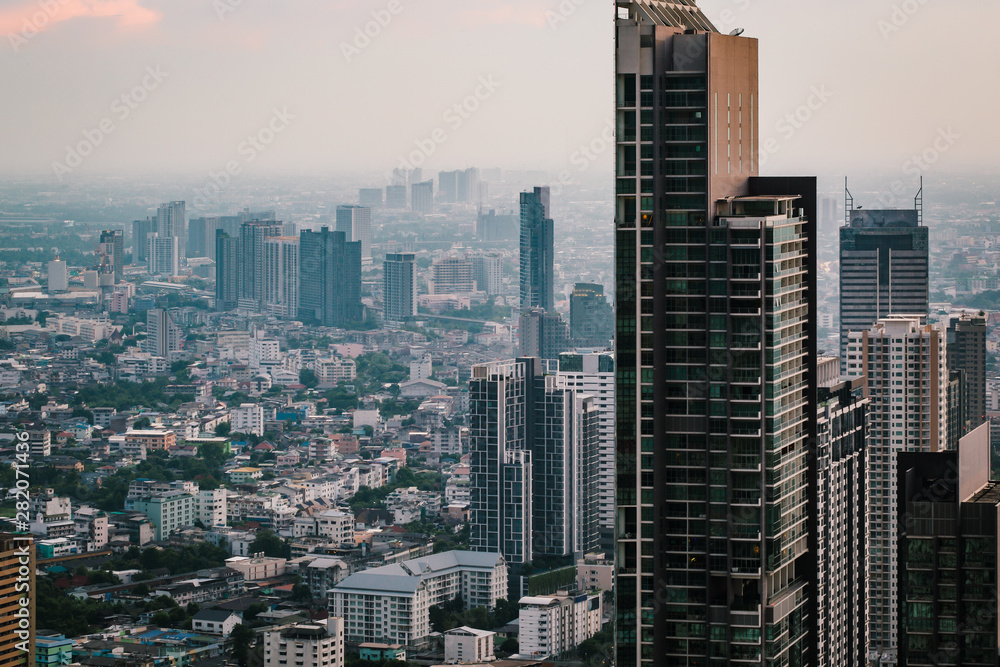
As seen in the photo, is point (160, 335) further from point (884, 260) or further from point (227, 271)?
point (884, 260)

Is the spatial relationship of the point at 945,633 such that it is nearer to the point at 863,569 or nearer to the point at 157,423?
the point at 863,569

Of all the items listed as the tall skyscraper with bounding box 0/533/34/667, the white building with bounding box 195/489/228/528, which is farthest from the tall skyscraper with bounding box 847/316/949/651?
the white building with bounding box 195/489/228/528

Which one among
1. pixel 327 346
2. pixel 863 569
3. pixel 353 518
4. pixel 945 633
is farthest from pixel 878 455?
pixel 327 346

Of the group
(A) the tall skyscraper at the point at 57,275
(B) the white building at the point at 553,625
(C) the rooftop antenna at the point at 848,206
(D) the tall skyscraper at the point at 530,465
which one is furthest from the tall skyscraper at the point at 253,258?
(B) the white building at the point at 553,625

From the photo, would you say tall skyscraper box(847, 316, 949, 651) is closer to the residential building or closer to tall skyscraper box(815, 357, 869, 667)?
tall skyscraper box(815, 357, 869, 667)

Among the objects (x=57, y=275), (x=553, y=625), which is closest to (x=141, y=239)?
(x=57, y=275)

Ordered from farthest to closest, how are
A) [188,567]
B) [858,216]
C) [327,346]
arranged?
[327,346] < [858,216] < [188,567]
